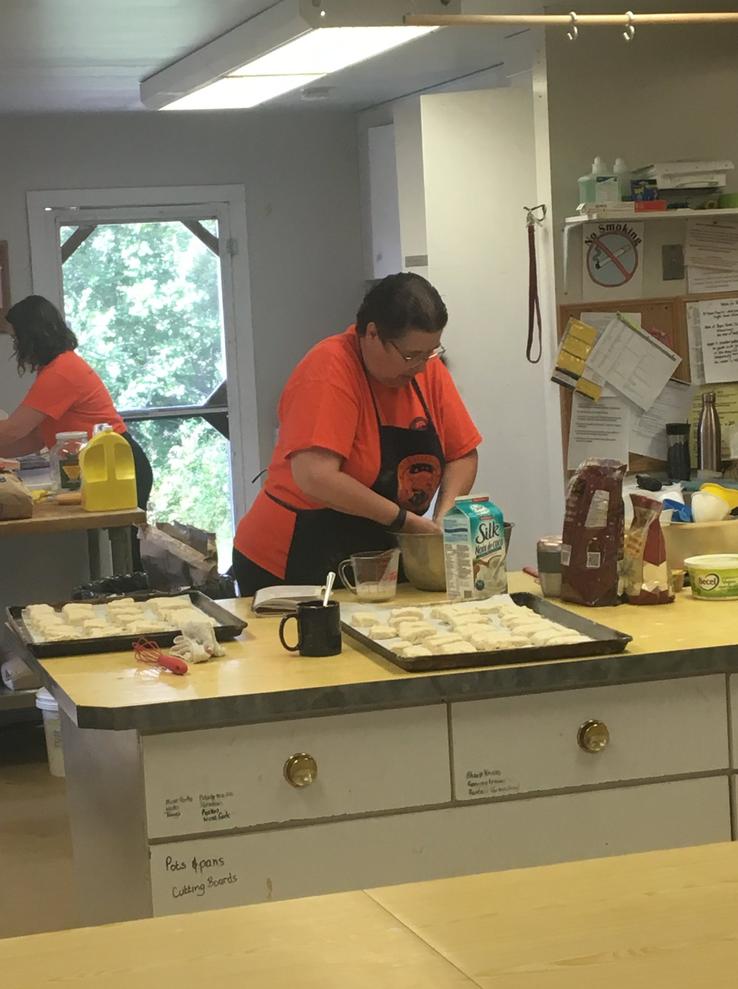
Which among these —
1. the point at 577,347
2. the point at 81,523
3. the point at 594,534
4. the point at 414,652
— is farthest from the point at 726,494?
the point at 81,523

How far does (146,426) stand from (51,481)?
231 centimetres

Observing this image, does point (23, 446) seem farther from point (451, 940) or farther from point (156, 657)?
point (451, 940)

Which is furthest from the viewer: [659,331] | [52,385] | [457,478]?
[52,385]

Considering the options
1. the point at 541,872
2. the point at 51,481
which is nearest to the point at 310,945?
the point at 541,872

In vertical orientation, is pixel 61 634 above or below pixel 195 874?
above

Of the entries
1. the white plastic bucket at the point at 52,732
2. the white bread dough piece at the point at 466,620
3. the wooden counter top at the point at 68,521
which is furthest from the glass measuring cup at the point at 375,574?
the white plastic bucket at the point at 52,732

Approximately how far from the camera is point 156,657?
2557 mm

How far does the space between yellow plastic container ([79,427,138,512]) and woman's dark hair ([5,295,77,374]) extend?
2.50 ft

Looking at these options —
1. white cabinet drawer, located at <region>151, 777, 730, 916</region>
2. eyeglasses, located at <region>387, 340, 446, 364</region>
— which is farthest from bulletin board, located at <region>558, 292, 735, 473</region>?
white cabinet drawer, located at <region>151, 777, 730, 916</region>

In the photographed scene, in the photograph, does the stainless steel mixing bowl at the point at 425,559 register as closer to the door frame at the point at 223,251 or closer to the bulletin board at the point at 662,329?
the bulletin board at the point at 662,329

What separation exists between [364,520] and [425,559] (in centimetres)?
35

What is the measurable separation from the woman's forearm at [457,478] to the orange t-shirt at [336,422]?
2 cm

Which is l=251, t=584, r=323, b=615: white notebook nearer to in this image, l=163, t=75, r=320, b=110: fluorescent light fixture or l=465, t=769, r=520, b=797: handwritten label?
l=465, t=769, r=520, b=797: handwritten label

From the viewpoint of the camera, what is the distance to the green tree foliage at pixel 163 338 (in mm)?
7348
